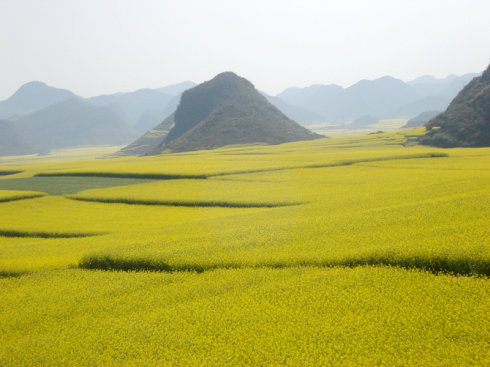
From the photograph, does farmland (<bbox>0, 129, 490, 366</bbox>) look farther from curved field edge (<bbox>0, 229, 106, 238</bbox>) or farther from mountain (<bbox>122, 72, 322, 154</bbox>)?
mountain (<bbox>122, 72, 322, 154</bbox>)

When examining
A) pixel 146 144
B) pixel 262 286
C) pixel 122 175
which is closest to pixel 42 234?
pixel 262 286

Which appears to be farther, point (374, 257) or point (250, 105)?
point (250, 105)

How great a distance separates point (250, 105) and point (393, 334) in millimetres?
130218

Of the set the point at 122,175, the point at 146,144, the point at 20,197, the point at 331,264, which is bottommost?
the point at 331,264

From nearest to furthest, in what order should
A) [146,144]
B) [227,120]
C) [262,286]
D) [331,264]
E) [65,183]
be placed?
[262,286]
[331,264]
[65,183]
[227,120]
[146,144]

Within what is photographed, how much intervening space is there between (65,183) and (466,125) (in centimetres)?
6386

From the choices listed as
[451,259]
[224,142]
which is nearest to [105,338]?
[451,259]

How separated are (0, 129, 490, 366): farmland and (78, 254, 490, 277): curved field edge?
4 cm

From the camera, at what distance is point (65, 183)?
4269cm

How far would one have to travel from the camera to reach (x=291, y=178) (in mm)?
37062

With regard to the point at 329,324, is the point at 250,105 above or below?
above

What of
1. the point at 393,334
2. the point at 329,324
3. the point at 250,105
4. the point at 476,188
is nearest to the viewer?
the point at 393,334

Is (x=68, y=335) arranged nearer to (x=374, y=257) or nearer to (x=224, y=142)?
(x=374, y=257)

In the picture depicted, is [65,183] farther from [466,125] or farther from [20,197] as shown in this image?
[466,125]
